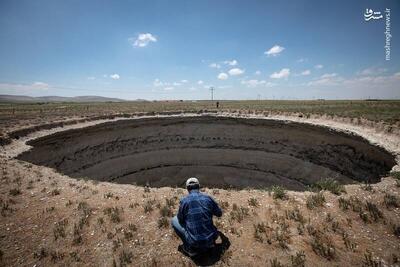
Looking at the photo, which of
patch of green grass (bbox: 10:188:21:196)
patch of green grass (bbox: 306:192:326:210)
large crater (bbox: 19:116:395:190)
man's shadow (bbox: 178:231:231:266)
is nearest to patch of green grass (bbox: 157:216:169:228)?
man's shadow (bbox: 178:231:231:266)

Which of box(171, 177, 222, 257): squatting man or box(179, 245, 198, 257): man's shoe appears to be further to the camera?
box(179, 245, 198, 257): man's shoe

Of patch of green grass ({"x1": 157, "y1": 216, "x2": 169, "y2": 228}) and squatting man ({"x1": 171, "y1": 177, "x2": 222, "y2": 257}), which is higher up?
squatting man ({"x1": 171, "y1": 177, "x2": 222, "y2": 257})

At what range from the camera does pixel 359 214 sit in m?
6.79

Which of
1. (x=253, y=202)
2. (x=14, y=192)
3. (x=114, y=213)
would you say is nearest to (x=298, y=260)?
(x=253, y=202)

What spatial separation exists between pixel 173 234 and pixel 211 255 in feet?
4.08

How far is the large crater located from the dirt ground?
1090cm

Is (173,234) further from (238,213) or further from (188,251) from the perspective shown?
(238,213)

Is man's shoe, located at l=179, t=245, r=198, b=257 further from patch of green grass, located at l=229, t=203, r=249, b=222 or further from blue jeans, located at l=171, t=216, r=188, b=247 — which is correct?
patch of green grass, located at l=229, t=203, r=249, b=222

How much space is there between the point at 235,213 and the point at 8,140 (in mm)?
18653

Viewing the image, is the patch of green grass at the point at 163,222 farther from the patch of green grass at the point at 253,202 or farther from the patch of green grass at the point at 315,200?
the patch of green grass at the point at 315,200

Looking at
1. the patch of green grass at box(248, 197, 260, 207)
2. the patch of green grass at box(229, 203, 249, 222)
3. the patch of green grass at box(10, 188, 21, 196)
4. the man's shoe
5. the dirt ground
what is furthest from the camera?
the patch of green grass at box(10, 188, 21, 196)

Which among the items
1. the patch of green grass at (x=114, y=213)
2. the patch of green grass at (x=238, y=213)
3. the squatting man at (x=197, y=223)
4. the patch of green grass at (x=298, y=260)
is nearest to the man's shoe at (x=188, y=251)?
the squatting man at (x=197, y=223)

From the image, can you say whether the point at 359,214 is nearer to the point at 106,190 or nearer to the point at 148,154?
the point at 106,190

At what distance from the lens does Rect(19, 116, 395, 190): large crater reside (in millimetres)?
20022
